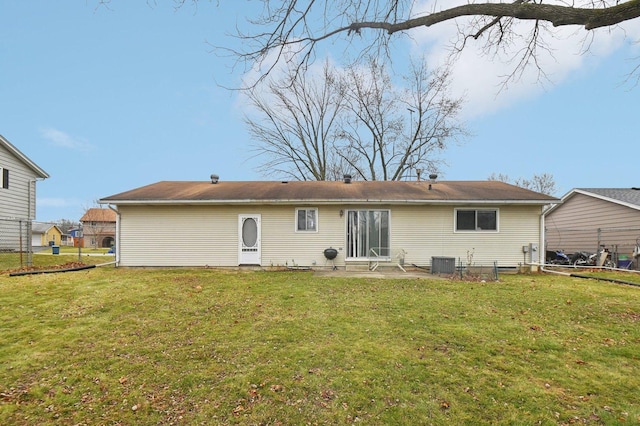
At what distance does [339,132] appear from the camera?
2528 centimetres

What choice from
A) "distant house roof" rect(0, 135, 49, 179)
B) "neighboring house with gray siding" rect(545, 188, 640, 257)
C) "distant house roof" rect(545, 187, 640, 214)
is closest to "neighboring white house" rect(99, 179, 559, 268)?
"neighboring house with gray siding" rect(545, 188, 640, 257)

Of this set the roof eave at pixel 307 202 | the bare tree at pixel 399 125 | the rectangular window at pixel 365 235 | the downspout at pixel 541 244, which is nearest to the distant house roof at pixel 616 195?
the downspout at pixel 541 244

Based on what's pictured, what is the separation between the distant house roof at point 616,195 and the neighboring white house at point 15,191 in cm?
2777

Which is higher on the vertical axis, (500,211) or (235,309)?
(500,211)

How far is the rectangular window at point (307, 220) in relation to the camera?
11.9 metres

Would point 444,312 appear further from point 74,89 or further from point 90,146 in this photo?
point 90,146

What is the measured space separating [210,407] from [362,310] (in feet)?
11.7

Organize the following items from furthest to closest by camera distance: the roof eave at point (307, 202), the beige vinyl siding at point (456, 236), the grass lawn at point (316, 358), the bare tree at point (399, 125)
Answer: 1. the bare tree at point (399, 125)
2. the beige vinyl siding at point (456, 236)
3. the roof eave at point (307, 202)
4. the grass lawn at point (316, 358)

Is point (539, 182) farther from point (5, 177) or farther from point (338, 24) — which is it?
point (5, 177)

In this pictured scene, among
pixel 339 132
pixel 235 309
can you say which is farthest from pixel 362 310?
pixel 339 132

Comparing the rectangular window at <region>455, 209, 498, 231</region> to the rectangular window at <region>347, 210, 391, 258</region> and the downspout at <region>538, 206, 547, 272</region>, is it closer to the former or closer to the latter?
the downspout at <region>538, 206, 547, 272</region>

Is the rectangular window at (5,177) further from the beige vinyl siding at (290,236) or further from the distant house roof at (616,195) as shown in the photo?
the distant house roof at (616,195)

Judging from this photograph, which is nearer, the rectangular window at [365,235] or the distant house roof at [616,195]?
the rectangular window at [365,235]

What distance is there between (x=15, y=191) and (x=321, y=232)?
1718cm
